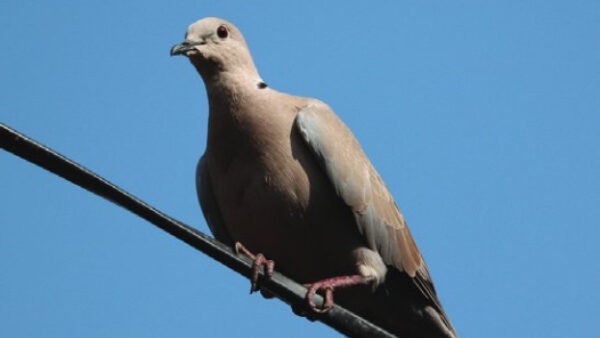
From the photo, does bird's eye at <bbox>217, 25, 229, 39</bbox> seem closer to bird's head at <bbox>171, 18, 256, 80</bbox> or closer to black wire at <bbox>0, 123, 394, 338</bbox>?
bird's head at <bbox>171, 18, 256, 80</bbox>

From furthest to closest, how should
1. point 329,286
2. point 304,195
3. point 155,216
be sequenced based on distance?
1. point 304,195
2. point 329,286
3. point 155,216

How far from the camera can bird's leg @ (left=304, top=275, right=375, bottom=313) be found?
505 centimetres

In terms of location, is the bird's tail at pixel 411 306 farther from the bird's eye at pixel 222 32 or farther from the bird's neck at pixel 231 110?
the bird's eye at pixel 222 32

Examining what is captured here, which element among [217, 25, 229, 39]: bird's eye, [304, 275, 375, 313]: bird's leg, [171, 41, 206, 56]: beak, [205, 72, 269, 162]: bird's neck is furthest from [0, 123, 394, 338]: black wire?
[217, 25, 229, 39]: bird's eye

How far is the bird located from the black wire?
58.1 inches

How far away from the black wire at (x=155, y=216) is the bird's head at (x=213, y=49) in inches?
96.5

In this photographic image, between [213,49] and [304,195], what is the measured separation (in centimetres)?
120

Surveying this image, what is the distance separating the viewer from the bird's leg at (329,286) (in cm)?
505

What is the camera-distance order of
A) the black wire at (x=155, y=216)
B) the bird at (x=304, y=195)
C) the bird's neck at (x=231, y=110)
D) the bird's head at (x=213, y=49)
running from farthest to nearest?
the bird's head at (x=213, y=49), the bird's neck at (x=231, y=110), the bird at (x=304, y=195), the black wire at (x=155, y=216)

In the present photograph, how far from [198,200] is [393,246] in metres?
1.33

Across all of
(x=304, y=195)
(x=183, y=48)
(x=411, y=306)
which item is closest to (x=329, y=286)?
(x=304, y=195)

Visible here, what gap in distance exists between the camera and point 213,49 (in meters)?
6.80

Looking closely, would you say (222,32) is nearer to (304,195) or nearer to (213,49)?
(213,49)

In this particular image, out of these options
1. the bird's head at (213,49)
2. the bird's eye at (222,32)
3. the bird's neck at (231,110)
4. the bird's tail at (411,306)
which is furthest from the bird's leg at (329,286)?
the bird's eye at (222,32)
